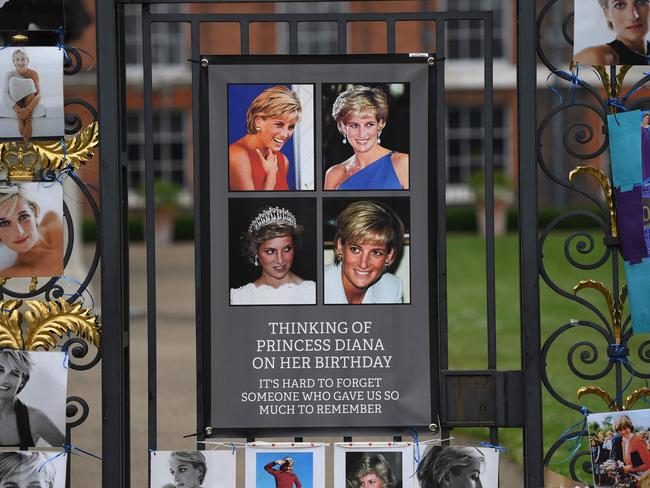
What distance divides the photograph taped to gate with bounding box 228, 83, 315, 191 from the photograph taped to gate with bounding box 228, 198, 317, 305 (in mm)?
64

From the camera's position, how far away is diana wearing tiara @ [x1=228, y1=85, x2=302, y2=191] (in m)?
3.14

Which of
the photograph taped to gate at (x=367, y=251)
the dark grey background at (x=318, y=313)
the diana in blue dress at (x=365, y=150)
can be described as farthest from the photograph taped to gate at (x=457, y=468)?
the diana in blue dress at (x=365, y=150)

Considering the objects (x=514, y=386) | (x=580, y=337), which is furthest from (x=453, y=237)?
(x=514, y=386)

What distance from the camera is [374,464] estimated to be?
319 cm

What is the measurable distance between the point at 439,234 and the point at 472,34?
2633cm

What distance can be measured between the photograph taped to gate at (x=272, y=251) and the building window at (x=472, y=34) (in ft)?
83.9

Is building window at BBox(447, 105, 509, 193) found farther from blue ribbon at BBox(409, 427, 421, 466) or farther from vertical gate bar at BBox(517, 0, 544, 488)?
blue ribbon at BBox(409, 427, 421, 466)

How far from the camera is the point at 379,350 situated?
3.15 meters

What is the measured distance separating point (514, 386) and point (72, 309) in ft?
4.84

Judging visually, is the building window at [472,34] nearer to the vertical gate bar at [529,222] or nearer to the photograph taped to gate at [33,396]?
the vertical gate bar at [529,222]

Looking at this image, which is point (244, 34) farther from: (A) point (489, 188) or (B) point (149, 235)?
(A) point (489, 188)

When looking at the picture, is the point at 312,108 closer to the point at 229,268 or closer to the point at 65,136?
the point at 229,268

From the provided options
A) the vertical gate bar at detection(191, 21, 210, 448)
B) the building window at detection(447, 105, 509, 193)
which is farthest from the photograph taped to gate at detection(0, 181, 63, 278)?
the building window at detection(447, 105, 509, 193)

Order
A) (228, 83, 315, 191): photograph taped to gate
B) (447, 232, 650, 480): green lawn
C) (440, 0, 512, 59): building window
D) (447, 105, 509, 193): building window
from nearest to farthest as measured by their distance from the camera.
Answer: (228, 83, 315, 191): photograph taped to gate
(447, 232, 650, 480): green lawn
(440, 0, 512, 59): building window
(447, 105, 509, 193): building window
